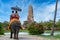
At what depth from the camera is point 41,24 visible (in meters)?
16.4

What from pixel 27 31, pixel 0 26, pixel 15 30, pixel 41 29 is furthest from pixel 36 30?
pixel 15 30

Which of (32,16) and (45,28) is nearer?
(32,16)

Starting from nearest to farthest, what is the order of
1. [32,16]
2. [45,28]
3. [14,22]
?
[14,22] → [32,16] → [45,28]

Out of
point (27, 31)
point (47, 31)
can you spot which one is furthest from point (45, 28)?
point (27, 31)

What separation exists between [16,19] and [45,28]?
7.03 metres

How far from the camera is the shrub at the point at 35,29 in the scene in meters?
16.1

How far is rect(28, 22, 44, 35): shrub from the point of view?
635 inches

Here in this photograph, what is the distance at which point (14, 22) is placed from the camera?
10.1 metres

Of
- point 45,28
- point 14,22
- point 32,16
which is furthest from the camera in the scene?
point 45,28

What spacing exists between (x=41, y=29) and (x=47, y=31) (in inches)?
48.0

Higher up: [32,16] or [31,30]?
[32,16]

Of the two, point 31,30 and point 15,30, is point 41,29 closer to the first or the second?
point 31,30

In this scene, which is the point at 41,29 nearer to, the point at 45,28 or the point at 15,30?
the point at 45,28

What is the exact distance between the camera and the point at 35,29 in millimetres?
16328
